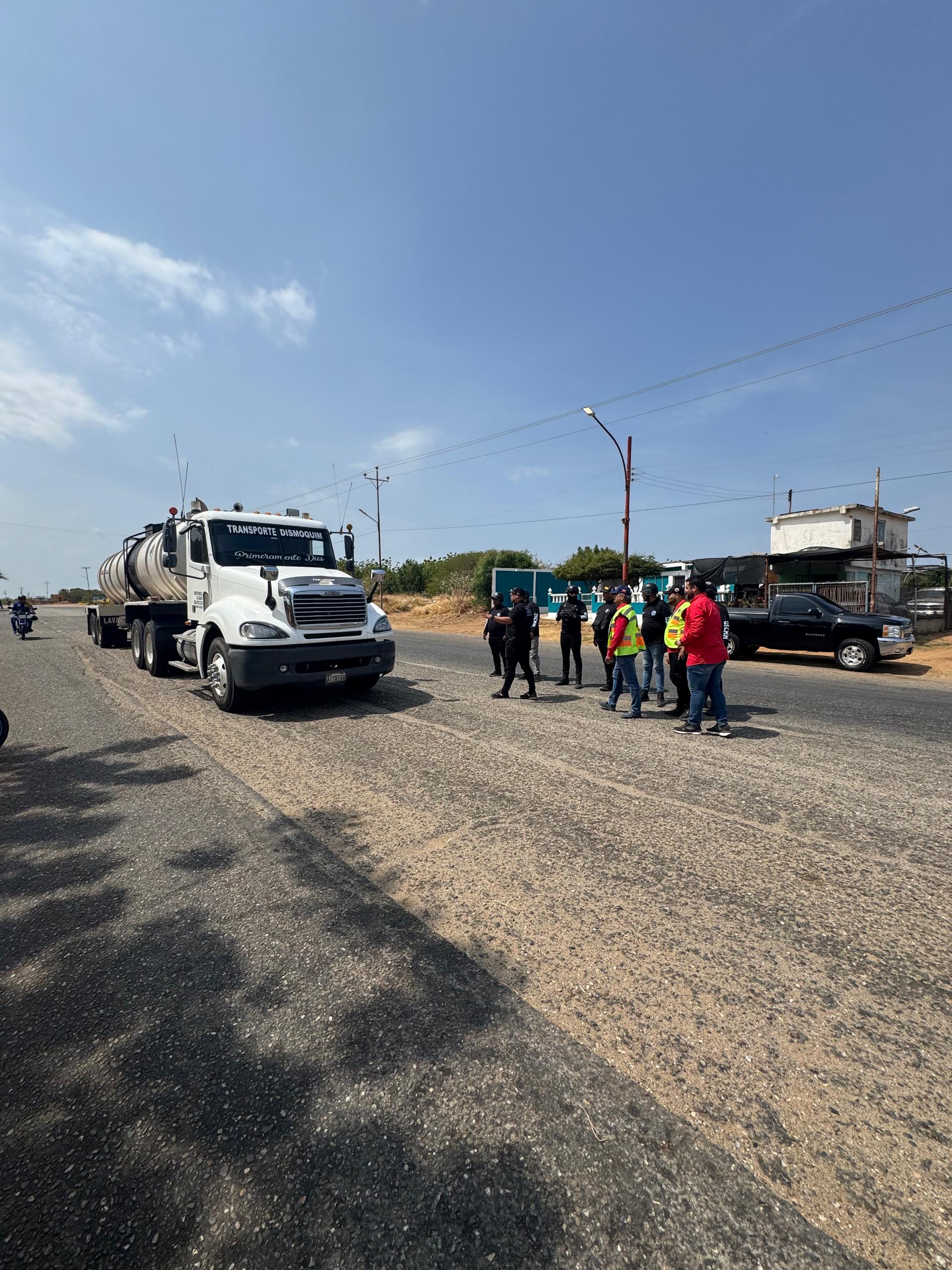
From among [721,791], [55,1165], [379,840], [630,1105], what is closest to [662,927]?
[630,1105]

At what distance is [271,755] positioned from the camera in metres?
5.82

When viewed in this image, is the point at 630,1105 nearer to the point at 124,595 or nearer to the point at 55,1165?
the point at 55,1165

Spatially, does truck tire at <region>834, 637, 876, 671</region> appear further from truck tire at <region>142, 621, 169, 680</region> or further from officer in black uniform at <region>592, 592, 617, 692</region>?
truck tire at <region>142, 621, 169, 680</region>

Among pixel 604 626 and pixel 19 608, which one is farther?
pixel 19 608

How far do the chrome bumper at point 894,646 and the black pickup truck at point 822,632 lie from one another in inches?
0.4

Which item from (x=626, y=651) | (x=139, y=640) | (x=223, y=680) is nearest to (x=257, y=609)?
(x=223, y=680)

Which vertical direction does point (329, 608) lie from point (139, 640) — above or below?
above

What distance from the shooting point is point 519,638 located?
8562mm

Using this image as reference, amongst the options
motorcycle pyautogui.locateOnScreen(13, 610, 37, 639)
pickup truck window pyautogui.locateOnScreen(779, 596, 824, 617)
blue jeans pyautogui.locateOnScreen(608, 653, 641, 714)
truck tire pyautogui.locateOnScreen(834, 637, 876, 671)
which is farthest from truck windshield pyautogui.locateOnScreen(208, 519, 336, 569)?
motorcycle pyautogui.locateOnScreen(13, 610, 37, 639)

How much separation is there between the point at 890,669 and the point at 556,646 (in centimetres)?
893

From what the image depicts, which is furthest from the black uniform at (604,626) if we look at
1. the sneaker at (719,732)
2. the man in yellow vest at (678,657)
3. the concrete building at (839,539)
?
the concrete building at (839,539)

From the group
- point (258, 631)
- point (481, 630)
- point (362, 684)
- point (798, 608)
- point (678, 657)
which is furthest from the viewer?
point (481, 630)

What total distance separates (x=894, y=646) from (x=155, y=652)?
48.8ft

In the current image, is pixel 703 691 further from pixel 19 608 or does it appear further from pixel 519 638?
pixel 19 608
